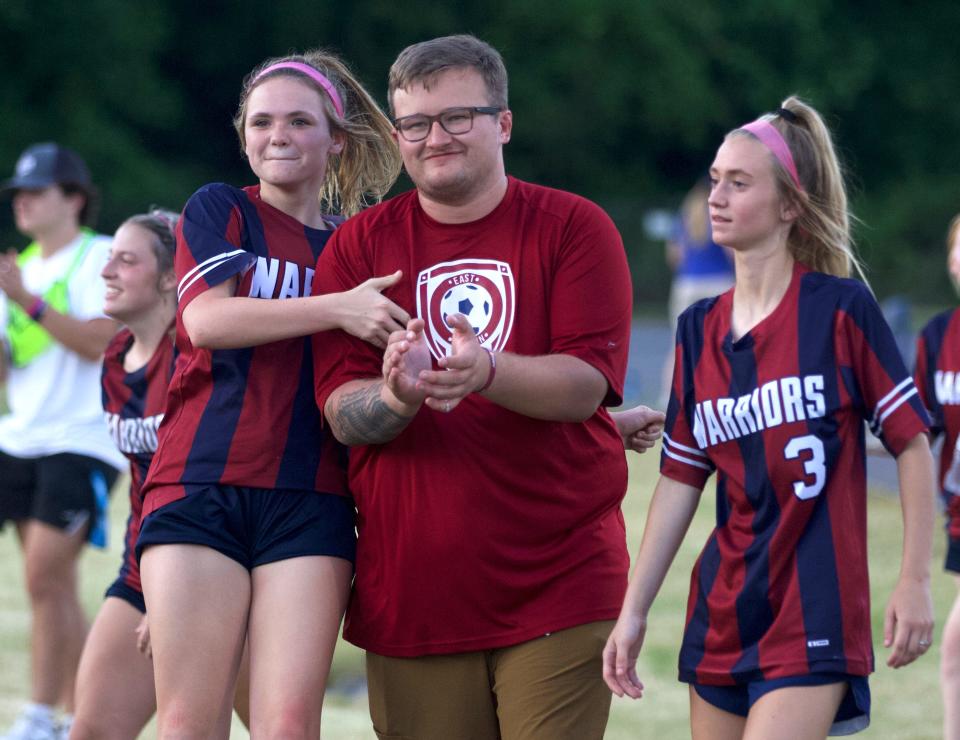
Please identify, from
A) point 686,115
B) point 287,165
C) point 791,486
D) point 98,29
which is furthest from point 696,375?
point 686,115

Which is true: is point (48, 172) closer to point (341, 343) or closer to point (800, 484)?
point (341, 343)

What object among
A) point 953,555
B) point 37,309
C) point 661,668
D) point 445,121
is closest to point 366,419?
point 445,121

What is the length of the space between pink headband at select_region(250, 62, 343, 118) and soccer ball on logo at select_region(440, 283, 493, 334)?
0.70 metres

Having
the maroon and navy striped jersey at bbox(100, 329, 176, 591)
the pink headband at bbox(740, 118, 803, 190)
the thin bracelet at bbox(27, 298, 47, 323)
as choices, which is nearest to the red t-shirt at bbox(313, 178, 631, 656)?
the pink headband at bbox(740, 118, 803, 190)

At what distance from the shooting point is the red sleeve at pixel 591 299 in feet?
11.1

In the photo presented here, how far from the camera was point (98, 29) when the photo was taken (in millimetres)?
28375

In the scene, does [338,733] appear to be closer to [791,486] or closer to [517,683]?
[517,683]

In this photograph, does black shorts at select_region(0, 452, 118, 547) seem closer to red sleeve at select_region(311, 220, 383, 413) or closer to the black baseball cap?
the black baseball cap

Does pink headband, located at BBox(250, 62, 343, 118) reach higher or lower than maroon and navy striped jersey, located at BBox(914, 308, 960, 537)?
higher

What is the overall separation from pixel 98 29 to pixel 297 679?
88.1 ft

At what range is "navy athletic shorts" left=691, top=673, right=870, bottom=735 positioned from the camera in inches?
128

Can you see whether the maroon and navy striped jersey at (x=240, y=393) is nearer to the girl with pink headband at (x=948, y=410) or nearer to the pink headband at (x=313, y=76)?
the pink headband at (x=313, y=76)

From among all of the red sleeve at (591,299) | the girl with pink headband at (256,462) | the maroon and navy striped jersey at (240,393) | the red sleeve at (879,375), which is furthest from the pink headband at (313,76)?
the red sleeve at (879,375)

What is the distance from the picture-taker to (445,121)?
131 inches
